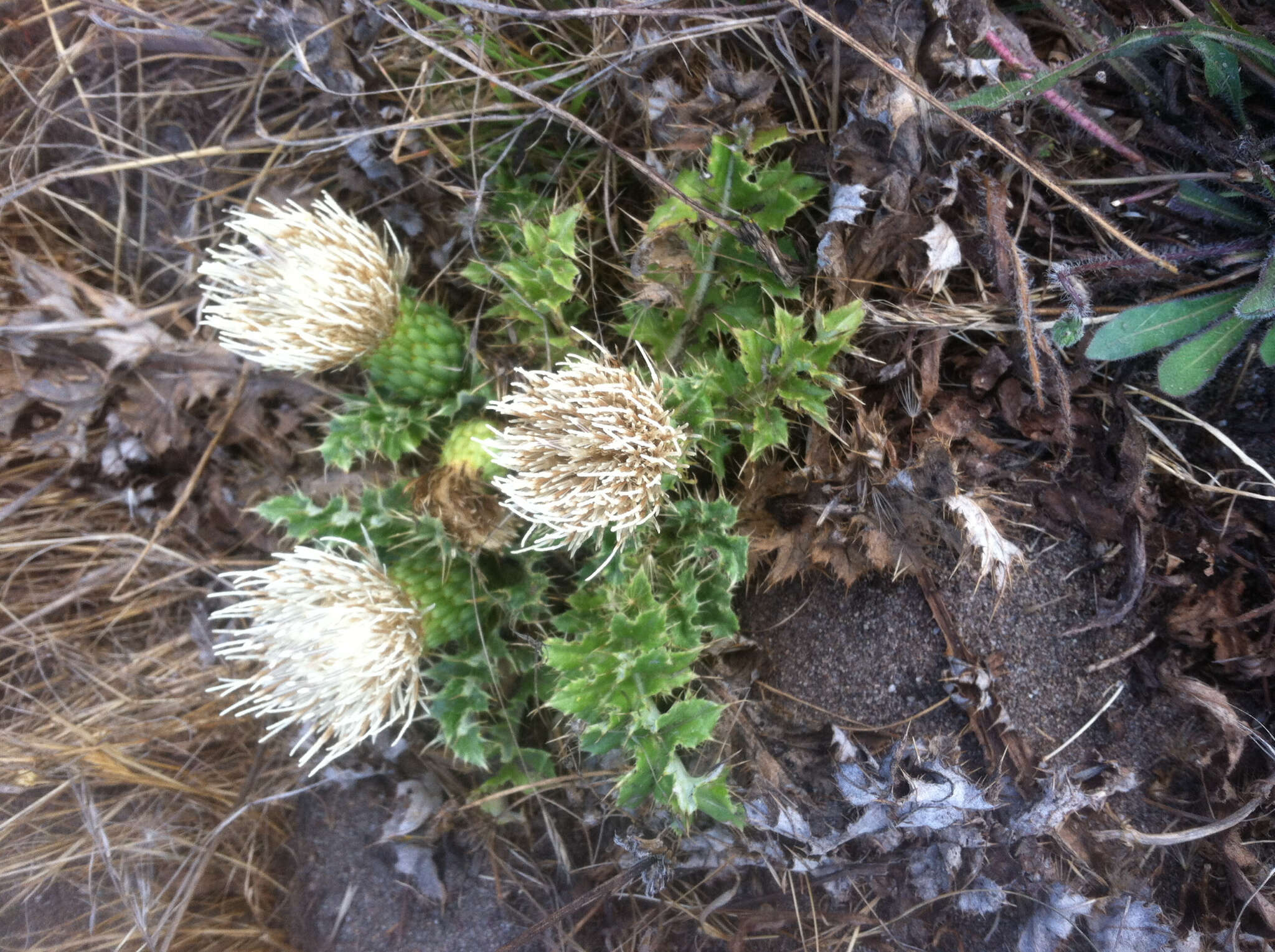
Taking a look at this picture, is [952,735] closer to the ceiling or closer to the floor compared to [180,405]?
closer to the floor

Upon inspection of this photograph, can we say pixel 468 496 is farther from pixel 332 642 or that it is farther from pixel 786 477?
pixel 786 477

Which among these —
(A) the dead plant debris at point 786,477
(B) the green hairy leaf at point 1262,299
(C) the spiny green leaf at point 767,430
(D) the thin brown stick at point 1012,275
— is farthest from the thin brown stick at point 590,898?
(B) the green hairy leaf at point 1262,299

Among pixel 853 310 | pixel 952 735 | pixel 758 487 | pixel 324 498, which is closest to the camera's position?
pixel 853 310

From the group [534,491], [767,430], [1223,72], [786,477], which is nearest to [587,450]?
[534,491]

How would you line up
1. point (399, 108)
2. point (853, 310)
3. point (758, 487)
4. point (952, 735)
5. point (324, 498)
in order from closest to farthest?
1. point (853, 310)
2. point (952, 735)
3. point (758, 487)
4. point (399, 108)
5. point (324, 498)

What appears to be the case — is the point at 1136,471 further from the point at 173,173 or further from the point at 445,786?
the point at 173,173

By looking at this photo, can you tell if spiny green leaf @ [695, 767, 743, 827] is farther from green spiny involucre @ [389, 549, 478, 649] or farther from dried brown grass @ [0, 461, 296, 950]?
dried brown grass @ [0, 461, 296, 950]

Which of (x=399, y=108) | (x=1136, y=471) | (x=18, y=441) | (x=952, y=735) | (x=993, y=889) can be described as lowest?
(x=993, y=889)

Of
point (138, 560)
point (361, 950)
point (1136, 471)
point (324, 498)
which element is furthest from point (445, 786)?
point (1136, 471)
